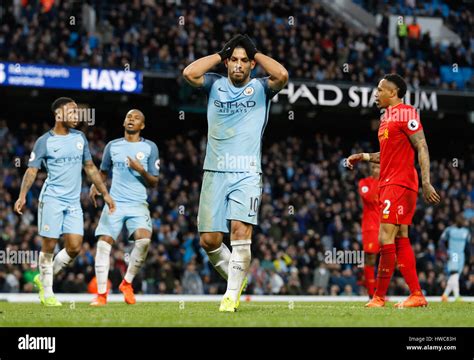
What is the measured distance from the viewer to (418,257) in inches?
1008

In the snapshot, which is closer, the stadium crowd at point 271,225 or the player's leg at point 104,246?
the player's leg at point 104,246

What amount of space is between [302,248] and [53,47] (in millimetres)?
8868

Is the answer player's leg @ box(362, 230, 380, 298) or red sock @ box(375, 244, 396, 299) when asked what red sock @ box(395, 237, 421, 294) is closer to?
red sock @ box(375, 244, 396, 299)

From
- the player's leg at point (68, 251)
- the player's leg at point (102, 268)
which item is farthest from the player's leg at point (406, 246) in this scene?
the player's leg at point (68, 251)

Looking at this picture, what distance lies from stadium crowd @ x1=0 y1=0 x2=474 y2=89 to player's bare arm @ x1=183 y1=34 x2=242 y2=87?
1701 centimetres

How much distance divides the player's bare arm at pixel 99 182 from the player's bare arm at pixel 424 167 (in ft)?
13.3

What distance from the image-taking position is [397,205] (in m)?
10.7

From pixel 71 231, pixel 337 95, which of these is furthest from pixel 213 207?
pixel 337 95

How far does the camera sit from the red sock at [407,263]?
10.9 metres

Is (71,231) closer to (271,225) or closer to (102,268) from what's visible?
(102,268)

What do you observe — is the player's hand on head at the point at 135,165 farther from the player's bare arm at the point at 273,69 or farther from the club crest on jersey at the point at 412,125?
the club crest on jersey at the point at 412,125

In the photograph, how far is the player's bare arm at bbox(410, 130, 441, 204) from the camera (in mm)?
10203

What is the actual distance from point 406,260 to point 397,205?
2.20ft

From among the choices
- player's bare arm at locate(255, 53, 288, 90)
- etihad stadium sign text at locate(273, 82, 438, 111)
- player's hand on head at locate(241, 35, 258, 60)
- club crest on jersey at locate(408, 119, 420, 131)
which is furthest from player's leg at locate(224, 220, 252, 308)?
etihad stadium sign text at locate(273, 82, 438, 111)
